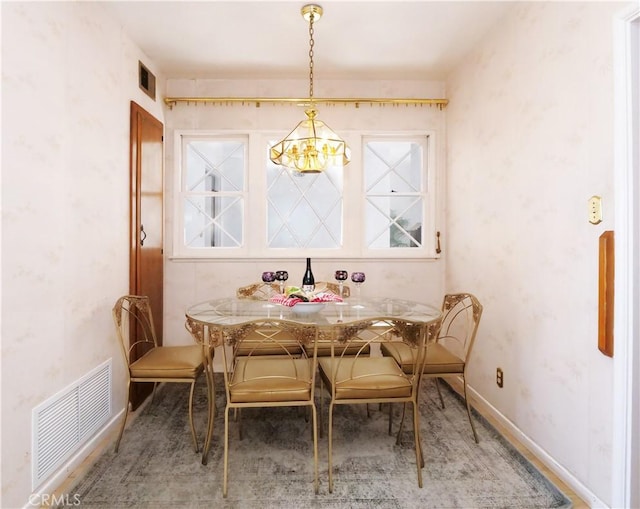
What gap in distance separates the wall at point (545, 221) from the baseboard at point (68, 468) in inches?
97.7

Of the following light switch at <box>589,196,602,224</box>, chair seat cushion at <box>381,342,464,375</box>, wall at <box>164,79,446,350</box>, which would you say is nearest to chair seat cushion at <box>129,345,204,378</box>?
wall at <box>164,79,446,350</box>

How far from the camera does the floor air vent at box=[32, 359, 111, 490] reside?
173cm

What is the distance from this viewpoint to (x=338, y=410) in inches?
105

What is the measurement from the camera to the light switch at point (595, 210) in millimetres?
1668

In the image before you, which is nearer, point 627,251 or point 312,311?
point 627,251

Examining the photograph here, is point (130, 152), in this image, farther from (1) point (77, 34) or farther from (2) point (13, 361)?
(2) point (13, 361)

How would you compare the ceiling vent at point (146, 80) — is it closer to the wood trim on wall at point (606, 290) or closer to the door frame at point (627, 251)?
the door frame at point (627, 251)

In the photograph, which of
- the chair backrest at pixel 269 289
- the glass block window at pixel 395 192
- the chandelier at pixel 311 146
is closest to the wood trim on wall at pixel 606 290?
the chandelier at pixel 311 146

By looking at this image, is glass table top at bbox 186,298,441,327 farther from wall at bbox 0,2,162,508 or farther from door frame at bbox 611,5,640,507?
door frame at bbox 611,5,640,507

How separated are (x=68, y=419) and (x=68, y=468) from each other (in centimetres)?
25

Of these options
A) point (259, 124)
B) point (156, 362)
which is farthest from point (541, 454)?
point (259, 124)

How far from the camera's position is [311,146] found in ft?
7.61

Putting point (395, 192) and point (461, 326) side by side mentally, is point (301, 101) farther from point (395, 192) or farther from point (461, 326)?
point (461, 326)

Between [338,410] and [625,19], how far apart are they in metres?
2.64
